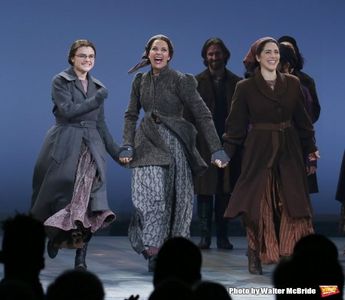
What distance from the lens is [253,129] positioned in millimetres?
8906

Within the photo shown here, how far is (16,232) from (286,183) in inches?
176

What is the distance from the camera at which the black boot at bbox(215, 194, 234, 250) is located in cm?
1113

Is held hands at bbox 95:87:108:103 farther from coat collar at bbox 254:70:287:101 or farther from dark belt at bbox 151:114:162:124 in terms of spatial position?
coat collar at bbox 254:70:287:101

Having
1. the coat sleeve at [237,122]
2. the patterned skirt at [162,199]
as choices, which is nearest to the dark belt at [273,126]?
the coat sleeve at [237,122]

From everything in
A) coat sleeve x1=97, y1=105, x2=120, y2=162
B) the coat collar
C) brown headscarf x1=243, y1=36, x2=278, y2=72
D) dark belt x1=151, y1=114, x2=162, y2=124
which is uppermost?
brown headscarf x1=243, y1=36, x2=278, y2=72

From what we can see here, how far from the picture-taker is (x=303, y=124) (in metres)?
8.96

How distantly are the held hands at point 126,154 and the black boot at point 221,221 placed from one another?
2268 millimetres

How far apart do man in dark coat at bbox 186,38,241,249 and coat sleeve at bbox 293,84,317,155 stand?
6.57 feet

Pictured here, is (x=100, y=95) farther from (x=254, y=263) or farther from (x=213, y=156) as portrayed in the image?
(x=254, y=263)

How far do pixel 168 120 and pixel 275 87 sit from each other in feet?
2.52

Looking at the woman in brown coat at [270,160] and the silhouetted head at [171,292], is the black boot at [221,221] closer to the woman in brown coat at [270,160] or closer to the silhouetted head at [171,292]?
the woman in brown coat at [270,160]

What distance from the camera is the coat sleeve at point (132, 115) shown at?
358 inches

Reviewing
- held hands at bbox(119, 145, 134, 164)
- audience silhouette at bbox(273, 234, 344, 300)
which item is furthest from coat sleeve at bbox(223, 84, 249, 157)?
audience silhouette at bbox(273, 234, 344, 300)

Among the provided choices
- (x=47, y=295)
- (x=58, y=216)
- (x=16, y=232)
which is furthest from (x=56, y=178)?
(x=47, y=295)
